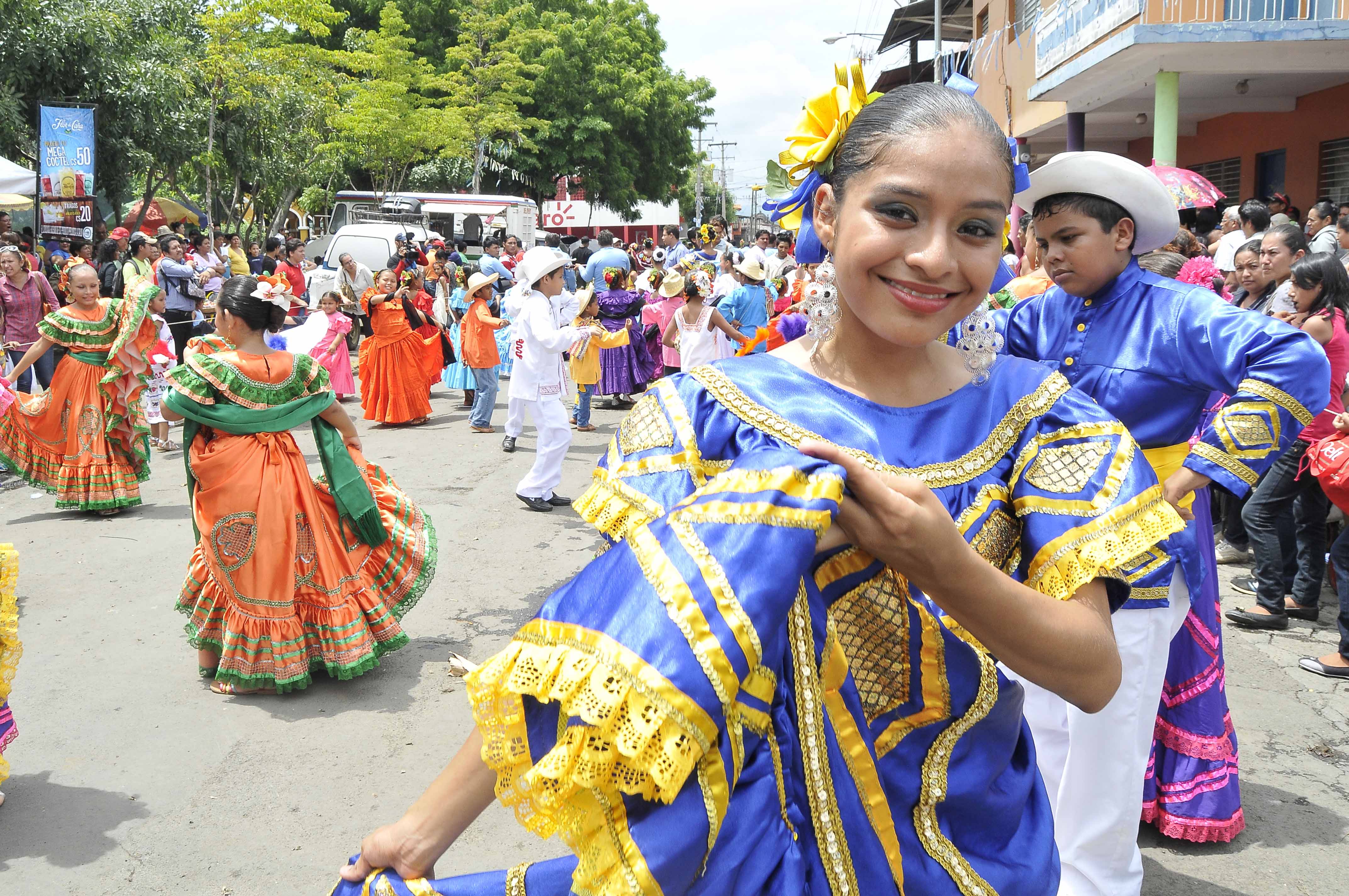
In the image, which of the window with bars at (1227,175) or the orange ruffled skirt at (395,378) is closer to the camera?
the orange ruffled skirt at (395,378)

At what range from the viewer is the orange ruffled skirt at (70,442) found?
8.45 m

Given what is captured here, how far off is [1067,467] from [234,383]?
14.5 feet

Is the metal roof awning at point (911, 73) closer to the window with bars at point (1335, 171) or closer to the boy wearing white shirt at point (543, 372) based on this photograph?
the window with bars at point (1335, 171)

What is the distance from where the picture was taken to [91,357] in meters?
8.57

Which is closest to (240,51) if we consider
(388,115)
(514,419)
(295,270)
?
(388,115)

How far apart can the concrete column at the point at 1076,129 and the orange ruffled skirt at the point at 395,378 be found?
11.6 meters

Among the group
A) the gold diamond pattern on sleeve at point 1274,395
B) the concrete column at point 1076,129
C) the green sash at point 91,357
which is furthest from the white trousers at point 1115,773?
the concrete column at point 1076,129

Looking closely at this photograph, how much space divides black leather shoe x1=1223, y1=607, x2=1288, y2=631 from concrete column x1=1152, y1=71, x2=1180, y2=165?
904cm

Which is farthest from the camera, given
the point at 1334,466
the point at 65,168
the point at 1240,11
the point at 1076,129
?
the point at 1076,129

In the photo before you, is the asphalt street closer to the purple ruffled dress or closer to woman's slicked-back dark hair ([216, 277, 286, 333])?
woman's slicked-back dark hair ([216, 277, 286, 333])

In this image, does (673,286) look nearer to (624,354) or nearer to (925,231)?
(624,354)

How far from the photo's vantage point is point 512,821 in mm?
3990

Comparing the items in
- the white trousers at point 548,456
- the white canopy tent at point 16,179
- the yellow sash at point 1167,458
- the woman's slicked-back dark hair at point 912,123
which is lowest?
the white trousers at point 548,456

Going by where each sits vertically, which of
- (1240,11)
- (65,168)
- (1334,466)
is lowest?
(1334,466)
